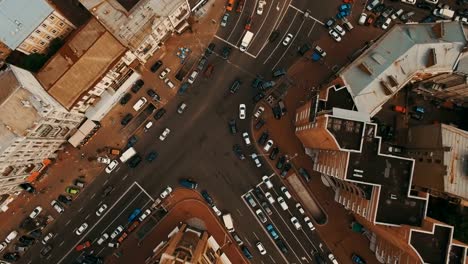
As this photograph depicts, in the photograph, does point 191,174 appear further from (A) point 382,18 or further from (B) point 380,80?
(A) point 382,18

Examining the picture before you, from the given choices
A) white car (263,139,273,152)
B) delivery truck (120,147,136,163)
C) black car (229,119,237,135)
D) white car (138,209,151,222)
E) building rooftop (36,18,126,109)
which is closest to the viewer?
building rooftop (36,18,126,109)

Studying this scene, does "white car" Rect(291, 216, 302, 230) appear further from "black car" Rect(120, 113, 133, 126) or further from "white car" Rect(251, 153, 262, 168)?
"black car" Rect(120, 113, 133, 126)

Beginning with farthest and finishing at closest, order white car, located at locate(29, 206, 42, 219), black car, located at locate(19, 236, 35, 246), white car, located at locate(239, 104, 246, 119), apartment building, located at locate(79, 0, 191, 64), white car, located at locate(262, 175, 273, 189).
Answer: white car, located at locate(239, 104, 246, 119) → white car, located at locate(262, 175, 273, 189) → white car, located at locate(29, 206, 42, 219) → black car, located at locate(19, 236, 35, 246) → apartment building, located at locate(79, 0, 191, 64)

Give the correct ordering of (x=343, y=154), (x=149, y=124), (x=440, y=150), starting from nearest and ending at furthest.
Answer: (x=343, y=154) < (x=440, y=150) < (x=149, y=124)

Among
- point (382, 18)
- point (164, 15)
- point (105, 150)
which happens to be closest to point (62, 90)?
point (105, 150)

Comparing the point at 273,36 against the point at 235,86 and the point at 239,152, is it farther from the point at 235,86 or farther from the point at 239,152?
the point at 239,152

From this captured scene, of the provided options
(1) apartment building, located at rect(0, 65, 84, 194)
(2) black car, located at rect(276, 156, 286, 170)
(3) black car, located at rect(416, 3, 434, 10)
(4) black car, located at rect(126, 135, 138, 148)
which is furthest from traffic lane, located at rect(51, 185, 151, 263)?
(3) black car, located at rect(416, 3, 434, 10)
